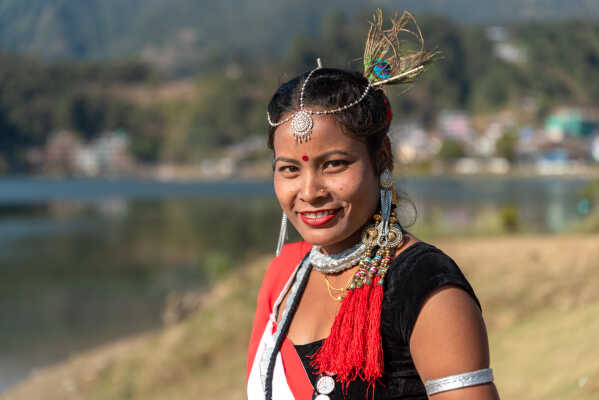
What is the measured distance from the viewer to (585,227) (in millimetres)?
10250

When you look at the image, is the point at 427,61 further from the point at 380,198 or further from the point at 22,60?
the point at 22,60

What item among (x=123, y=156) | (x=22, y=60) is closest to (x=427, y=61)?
(x=123, y=156)

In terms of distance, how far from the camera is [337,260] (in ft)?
4.85

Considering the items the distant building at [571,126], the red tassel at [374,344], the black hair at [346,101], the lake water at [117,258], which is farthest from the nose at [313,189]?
the distant building at [571,126]

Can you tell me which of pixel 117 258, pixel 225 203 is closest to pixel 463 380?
pixel 117 258

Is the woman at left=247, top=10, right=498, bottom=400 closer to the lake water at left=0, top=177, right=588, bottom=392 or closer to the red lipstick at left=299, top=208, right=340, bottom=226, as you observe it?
the red lipstick at left=299, top=208, right=340, bottom=226

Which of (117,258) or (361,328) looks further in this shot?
(117,258)

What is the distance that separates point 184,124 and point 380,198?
8970 cm

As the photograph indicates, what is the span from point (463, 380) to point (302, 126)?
601mm

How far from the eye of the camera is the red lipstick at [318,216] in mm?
1418

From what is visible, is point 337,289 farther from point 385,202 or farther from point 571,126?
point 571,126

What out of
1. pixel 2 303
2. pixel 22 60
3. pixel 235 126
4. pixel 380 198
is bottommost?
pixel 380 198

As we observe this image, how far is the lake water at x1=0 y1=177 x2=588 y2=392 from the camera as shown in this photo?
35.4ft

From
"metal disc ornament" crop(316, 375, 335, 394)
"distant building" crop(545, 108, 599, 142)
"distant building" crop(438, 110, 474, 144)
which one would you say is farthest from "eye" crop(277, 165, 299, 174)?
"distant building" crop(545, 108, 599, 142)
